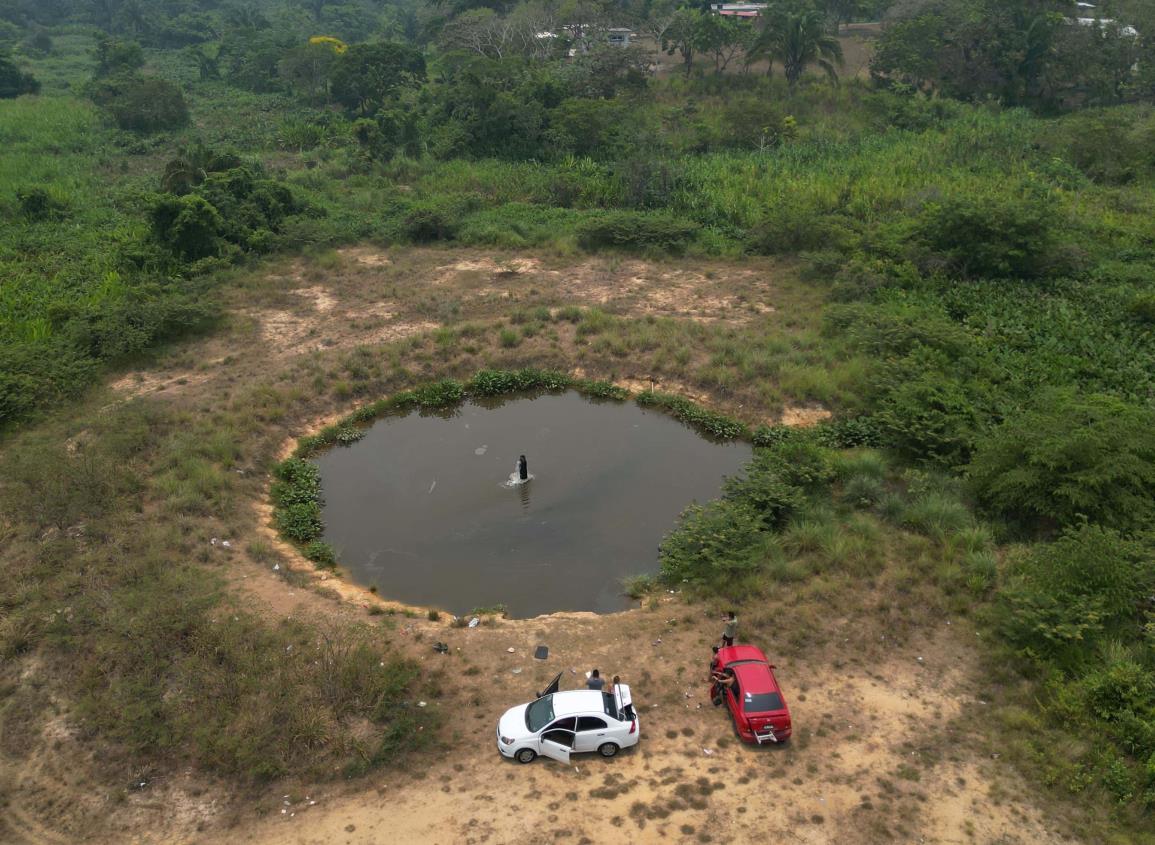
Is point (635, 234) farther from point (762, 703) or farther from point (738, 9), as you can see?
point (738, 9)

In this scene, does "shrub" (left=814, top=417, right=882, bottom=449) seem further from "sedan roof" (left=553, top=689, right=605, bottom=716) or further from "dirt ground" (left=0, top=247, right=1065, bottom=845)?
"sedan roof" (left=553, top=689, right=605, bottom=716)

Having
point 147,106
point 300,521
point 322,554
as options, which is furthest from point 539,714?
point 147,106

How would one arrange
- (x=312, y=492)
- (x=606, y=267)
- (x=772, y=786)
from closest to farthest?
(x=772, y=786), (x=312, y=492), (x=606, y=267)

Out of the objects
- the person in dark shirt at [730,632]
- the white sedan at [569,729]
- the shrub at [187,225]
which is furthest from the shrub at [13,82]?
the person in dark shirt at [730,632]

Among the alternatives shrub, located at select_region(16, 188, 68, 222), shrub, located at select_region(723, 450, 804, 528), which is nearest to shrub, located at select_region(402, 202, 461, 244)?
shrub, located at select_region(16, 188, 68, 222)

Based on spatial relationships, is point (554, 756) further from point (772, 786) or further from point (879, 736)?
point (879, 736)

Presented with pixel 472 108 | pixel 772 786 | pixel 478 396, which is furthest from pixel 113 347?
pixel 472 108

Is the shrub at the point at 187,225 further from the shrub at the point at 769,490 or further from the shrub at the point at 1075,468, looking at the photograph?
the shrub at the point at 1075,468
